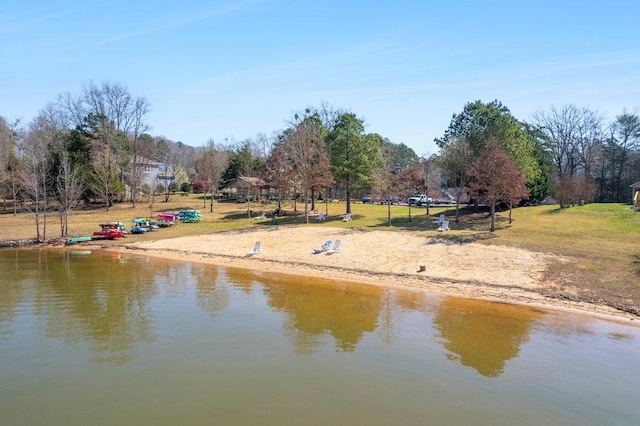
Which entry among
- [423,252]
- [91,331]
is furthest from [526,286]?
[91,331]

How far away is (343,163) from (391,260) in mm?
19144

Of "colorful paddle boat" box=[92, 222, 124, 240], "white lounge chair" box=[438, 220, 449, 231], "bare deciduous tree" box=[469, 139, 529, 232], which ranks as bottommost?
"colorful paddle boat" box=[92, 222, 124, 240]

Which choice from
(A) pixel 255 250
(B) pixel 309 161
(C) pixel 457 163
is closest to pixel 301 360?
(A) pixel 255 250

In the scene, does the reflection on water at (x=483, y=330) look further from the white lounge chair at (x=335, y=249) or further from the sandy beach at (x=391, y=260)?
the white lounge chair at (x=335, y=249)

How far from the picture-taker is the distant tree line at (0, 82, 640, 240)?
37.9 meters

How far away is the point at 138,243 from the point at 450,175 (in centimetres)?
2811

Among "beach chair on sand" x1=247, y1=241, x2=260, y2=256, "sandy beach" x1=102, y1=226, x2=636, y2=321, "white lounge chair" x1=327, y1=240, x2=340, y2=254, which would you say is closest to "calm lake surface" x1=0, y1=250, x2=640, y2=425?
"sandy beach" x1=102, y1=226, x2=636, y2=321

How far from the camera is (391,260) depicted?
27.0 meters

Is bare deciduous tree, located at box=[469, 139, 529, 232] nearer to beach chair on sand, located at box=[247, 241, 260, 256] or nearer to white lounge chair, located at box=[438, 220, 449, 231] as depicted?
white lounge chair, located at box=[438, 220, 449, 231]

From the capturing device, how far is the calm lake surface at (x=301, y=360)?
10227 mm

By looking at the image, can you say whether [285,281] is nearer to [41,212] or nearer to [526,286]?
[526,286]

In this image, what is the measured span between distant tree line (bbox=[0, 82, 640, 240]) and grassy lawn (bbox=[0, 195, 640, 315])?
6.95 ft

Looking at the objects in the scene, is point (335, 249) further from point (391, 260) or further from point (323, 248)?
point (391, 260)

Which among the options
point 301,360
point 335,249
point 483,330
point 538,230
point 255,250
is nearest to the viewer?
point 301,360
